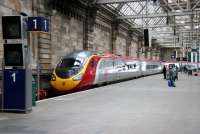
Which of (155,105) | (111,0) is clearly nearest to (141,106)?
(155,105)

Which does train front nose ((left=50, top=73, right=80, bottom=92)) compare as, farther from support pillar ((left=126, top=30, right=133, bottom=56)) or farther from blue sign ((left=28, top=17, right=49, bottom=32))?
support pillar ((left=126, top=30, right=133, bottom=56))

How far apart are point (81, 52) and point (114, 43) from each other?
21729 millimetres

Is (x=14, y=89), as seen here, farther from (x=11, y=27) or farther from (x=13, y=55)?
(x=11, y=27)

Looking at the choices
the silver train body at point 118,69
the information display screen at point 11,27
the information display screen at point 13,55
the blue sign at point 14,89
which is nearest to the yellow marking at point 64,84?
the silver train body at point 118,69

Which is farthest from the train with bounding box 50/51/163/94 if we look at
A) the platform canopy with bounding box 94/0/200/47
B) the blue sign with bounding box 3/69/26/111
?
the blue sign with bounding box 3/69/26/111

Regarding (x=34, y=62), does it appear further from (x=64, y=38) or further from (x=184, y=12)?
(x=184, y=12)

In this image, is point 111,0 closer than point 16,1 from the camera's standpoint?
No

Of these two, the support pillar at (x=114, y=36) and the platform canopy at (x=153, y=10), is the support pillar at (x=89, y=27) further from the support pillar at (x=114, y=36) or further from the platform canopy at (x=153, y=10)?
the support pillar at (x=114, y=36)

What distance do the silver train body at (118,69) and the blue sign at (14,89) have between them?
14590 mm

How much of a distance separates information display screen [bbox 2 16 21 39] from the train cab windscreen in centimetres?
1196

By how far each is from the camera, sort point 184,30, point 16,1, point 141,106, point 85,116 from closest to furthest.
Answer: point 85,116 → point 141,106 → point 16,1 → point 184,30

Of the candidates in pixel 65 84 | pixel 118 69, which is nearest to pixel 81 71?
pixel 65 84

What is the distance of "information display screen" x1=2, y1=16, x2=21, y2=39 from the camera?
995cm

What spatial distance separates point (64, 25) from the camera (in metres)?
29.6
